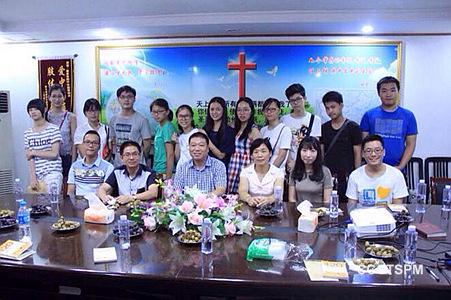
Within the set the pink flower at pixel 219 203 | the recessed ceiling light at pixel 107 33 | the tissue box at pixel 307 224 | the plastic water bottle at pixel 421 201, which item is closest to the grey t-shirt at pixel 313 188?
the plastic water bottle at pixel 421 201

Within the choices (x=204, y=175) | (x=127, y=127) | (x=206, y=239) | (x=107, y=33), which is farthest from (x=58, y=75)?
(x=206, y=239)

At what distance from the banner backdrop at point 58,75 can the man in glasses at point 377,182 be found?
349 cm

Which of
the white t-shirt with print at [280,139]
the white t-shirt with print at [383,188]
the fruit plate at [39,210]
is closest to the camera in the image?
the fruit plate at [39,210]

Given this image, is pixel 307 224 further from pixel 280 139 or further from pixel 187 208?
pixel 280 139

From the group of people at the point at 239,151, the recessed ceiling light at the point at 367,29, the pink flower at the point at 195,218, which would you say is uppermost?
the recessed ceiling light at the point at 367,29

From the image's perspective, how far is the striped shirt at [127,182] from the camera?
277 cm

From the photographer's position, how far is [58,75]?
4.50m

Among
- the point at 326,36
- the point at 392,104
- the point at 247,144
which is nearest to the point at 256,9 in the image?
the point at 326,36

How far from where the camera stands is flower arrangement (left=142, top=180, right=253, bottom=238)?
185cm

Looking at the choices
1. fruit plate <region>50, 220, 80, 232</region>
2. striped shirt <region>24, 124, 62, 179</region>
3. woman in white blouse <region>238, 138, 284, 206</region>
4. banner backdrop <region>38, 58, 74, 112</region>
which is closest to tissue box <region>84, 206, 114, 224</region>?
fruit plate <region>50, 220, 80, 232</region>

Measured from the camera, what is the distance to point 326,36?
4020 millimetres

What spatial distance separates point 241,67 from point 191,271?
9.69 feet

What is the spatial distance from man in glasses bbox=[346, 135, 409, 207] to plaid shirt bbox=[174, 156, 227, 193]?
973mm

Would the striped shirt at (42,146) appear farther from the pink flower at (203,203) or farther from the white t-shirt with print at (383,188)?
the white t-shirt with print at (383,188)
